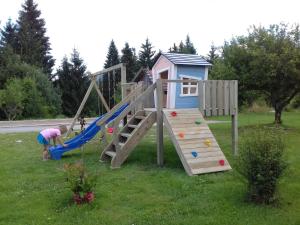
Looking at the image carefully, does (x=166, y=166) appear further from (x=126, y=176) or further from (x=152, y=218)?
(x=152, y=218)

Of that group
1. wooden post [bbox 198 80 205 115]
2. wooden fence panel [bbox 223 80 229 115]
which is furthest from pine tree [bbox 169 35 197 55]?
wooden post [bbox 198 80 205 115]

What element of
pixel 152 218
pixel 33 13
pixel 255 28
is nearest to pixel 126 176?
pixel 152 218

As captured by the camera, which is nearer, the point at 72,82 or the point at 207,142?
the point at 207,142

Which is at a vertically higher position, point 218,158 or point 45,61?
point 45,61

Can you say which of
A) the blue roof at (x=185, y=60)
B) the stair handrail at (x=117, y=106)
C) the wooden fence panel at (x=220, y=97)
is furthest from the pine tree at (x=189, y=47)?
the wooden fence panel at (x=220, y=97)

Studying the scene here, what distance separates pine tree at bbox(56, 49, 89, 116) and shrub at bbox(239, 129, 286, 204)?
3095 cm

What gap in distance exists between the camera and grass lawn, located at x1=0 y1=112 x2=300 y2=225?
5.24 meters

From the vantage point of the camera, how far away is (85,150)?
11.9 metres

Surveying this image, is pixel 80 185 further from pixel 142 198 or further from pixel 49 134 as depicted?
pixel 49 134

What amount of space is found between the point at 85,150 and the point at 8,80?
20755 millimetres

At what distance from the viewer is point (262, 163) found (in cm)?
552

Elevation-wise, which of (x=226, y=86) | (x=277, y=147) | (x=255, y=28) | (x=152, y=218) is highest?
(x=255, y=28)

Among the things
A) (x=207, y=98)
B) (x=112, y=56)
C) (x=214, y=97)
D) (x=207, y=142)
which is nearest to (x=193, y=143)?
(x=207, y=142)

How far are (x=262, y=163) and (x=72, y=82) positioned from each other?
3195 centimetres
